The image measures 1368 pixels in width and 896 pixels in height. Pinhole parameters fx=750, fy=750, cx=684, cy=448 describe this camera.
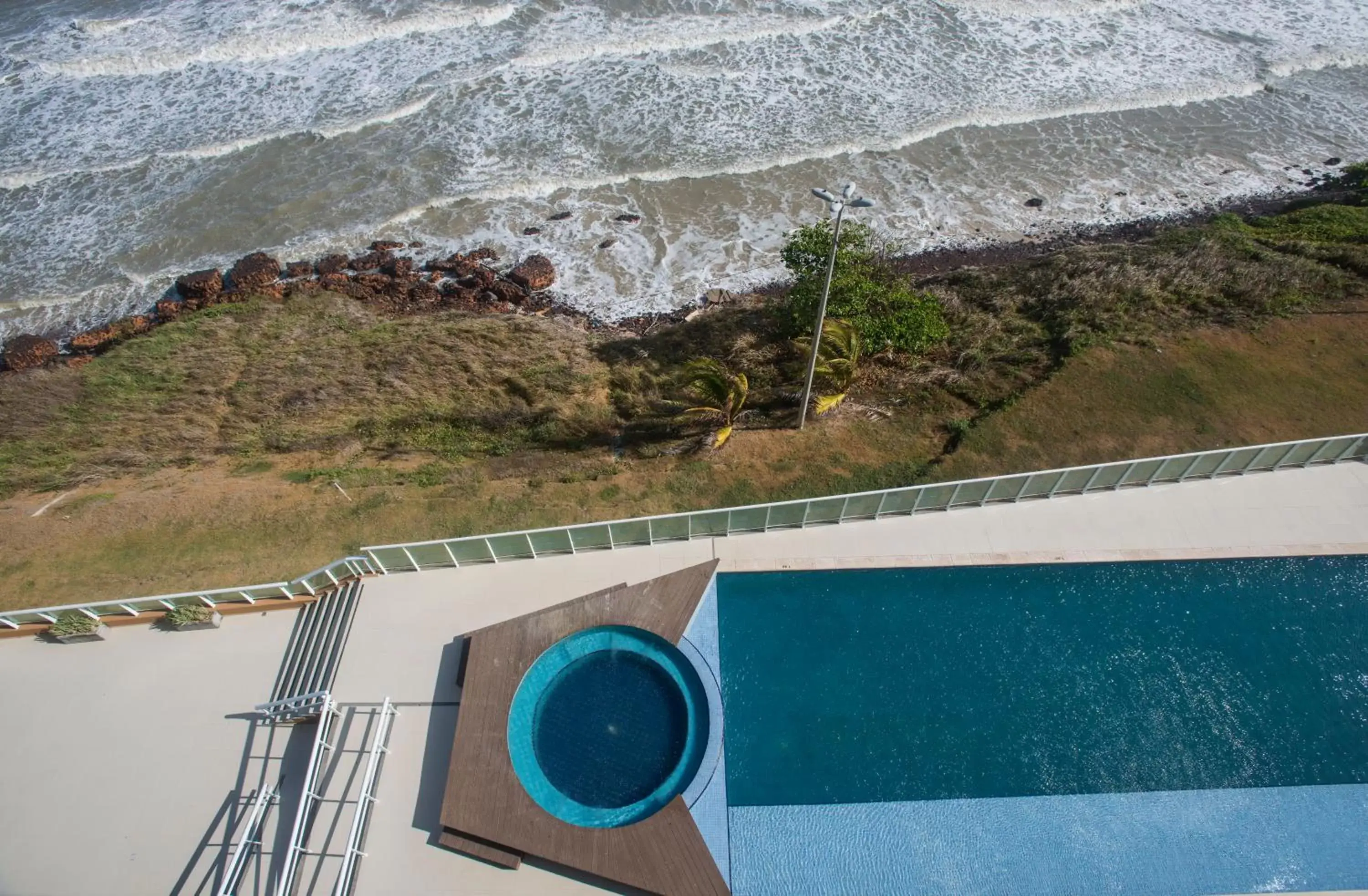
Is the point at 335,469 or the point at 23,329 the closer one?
the point at 335,469

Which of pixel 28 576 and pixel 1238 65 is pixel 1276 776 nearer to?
pixel 28 576

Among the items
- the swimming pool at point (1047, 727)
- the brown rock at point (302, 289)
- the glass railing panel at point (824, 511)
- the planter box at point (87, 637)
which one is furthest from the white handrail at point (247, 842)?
the brown rock at point (302, 289)

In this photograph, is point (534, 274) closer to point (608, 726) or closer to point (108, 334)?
point (108, 334)

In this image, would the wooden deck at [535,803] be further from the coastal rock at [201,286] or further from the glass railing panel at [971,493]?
the coastal rock at [201,286]


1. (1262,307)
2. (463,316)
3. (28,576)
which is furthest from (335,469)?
(1262,307)

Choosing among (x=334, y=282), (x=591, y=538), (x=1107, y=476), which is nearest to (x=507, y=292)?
(x=334, y=282)

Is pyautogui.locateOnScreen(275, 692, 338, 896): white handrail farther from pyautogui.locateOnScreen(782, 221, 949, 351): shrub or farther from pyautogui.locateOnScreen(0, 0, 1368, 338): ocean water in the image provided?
pyautogui.locateOnScreen(0, 0, 1368, 338): ocean water
